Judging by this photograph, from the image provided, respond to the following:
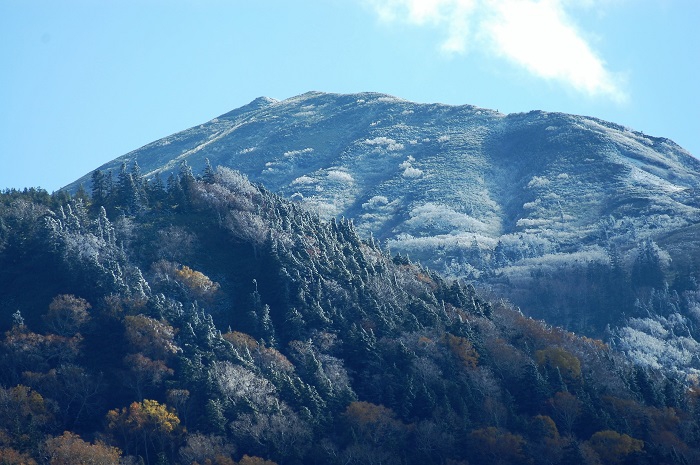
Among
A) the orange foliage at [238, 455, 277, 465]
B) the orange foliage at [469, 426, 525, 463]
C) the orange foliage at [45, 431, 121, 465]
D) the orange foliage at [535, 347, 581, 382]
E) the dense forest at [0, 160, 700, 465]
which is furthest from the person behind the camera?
the orange foliage at [535, 347, 581, 382]

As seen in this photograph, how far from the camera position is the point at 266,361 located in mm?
126812

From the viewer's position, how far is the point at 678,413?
130875 millimetres

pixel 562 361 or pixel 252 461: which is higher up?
pixel 252 461

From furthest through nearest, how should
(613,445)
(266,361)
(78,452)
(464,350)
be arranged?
1. (464,350)
2. (266,361)
3. (613,445)
4. (78,452)

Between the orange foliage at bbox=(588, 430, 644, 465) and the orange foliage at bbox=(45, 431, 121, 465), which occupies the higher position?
the orange foliage at bbox=(45, 431, 121, 465)

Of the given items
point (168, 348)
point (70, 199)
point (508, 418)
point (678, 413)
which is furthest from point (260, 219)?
point (678, 413)

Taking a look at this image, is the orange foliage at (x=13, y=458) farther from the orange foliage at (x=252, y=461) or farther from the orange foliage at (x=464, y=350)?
the orange foliage at (x=464, y=350)

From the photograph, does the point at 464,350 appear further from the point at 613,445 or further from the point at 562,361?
the point at 613,445

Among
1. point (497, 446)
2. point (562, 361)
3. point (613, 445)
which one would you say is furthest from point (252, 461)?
point (562, 361)

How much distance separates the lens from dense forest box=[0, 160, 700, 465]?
110125 millimetres

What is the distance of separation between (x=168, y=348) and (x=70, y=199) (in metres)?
54.0

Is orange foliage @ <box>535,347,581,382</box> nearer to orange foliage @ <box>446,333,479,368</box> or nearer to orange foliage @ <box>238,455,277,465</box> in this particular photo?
orange foliage @ <box>446,333,479,368</box>

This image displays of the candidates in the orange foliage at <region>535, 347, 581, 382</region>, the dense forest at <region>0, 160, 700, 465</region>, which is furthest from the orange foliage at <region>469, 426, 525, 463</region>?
the orange foliage at <region>535, 347, 581, 382</region>

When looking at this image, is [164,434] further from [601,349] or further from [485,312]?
[601,349]
